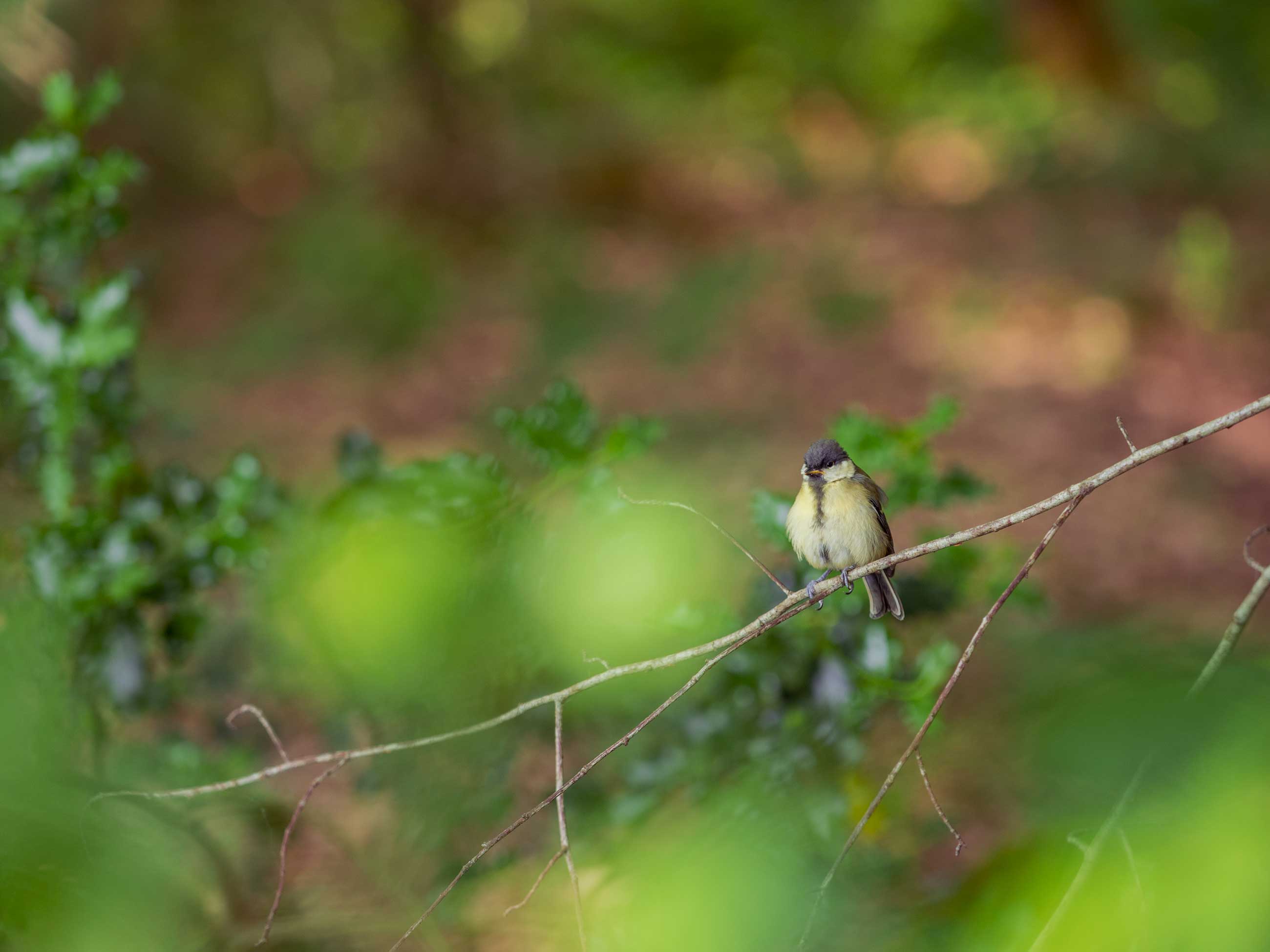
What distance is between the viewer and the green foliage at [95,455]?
2.22 metres

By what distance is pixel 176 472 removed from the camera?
2.46 meters

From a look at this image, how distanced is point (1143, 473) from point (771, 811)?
4.72 metres

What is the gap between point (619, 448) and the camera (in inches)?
72.4

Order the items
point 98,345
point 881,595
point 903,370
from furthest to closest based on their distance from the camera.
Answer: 1. point 903,370
2. point 98,345
3. point 881,595

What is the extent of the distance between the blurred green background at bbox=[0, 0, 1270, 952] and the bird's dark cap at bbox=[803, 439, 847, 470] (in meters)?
0.34

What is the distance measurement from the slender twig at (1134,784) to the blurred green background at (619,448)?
1 cm

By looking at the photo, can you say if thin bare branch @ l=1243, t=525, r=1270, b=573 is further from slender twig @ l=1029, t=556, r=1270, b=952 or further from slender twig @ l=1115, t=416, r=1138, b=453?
slender twig @ l=1115, t=416, r=1138, b=453

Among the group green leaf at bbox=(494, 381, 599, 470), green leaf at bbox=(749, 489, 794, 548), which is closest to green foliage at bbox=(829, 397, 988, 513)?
green leaf at bbox=(749, 489, 794, 548)

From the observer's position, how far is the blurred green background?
5.16 feet

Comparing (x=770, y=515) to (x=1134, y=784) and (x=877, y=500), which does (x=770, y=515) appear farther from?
(x=1134, y=784)

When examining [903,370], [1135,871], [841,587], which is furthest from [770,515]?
[903,370]

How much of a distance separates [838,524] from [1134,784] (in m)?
0.57

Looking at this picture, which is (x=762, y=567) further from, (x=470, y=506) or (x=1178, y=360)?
(x=1178, y=360)

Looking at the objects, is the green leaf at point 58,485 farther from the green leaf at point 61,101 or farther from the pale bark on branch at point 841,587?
the pale bark on branch at point 841,587
